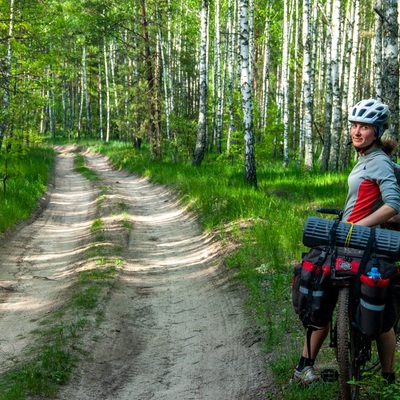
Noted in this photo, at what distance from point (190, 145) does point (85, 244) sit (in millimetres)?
14917

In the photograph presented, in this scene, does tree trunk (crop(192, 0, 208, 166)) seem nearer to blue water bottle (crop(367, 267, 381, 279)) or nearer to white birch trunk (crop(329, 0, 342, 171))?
white birch trunk (crop(329, 0, 342, 171))

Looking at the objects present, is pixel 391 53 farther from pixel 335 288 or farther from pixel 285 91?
pixel 285 91

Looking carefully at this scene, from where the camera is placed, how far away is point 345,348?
11.2 feet

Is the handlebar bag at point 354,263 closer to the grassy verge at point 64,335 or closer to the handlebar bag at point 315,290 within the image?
the handlebar bag at point 315,290

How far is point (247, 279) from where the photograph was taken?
7344 millimetres

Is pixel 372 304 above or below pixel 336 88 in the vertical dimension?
below

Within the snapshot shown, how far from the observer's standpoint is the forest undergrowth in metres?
5.03

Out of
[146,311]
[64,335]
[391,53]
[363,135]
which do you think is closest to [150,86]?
[391,53]

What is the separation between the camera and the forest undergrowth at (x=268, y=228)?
5.03 metres

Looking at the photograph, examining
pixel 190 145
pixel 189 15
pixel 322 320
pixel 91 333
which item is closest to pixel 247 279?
pixel 91 333

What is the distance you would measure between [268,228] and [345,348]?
18.1ft

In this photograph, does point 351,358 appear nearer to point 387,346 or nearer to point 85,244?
point 387,346

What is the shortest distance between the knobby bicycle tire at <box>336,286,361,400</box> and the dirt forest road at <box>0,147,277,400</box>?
79cm

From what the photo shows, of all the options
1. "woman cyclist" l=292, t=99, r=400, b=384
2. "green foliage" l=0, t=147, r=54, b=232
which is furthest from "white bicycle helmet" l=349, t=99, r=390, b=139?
"green foliage" l=0, t=147, r=54, b=232
